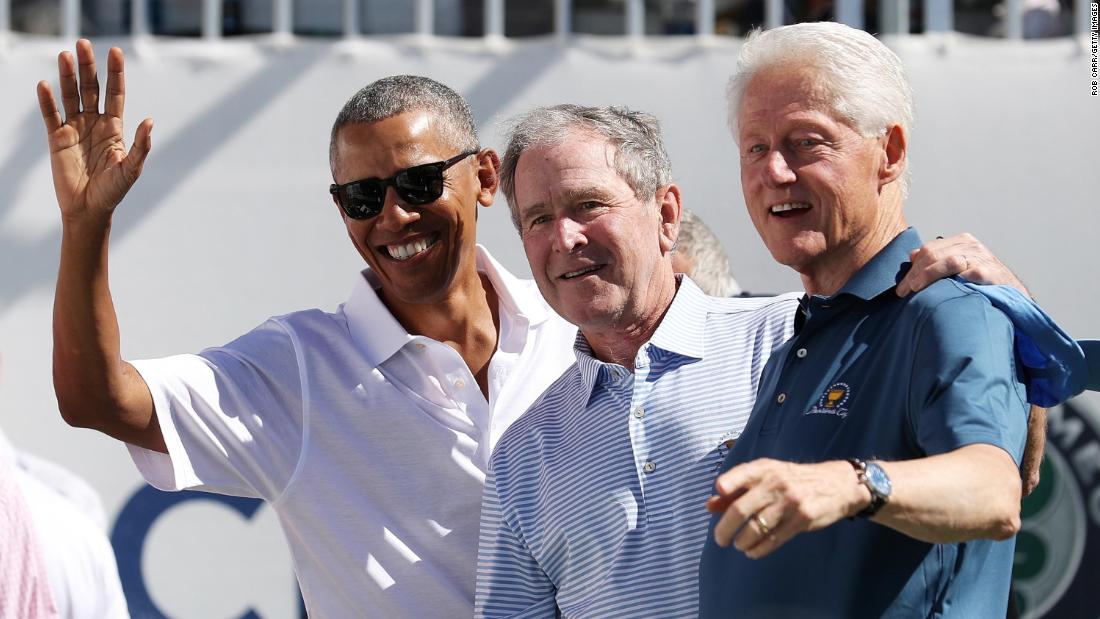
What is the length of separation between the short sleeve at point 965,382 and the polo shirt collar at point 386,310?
1.14 metres

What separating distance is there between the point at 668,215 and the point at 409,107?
1.88ft

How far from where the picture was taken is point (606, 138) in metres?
2.00

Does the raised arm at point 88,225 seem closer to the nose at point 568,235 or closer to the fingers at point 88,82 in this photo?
the fingers at point 88,82

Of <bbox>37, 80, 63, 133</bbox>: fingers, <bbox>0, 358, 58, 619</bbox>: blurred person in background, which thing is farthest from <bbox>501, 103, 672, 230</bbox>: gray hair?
<bbox>0, 358, 58, 619</bbox>: blurred person in background

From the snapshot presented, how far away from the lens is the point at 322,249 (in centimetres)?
423

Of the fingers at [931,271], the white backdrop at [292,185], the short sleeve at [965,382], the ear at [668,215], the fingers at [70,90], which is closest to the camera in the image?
the short sleeve at [965,382]

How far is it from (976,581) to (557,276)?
2.65ft

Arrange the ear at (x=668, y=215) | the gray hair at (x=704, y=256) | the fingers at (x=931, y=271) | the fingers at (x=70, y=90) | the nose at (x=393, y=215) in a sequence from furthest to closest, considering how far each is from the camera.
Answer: the gray hair at (x=704, y=256)
the nose at (x=393, y=215)
the ear at (x=668, y=215)
the fingers at (x=70, y=90)
the fingers at (x=931, y=271)

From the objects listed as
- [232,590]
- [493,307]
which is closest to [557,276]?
[493,307]

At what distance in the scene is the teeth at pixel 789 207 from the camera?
1589 mm

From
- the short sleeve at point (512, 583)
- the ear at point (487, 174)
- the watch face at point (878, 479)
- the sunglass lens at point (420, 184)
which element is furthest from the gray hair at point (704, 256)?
the watch face at point (878, 479)

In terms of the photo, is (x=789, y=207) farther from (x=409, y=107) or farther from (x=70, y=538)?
(x=70, y=538)

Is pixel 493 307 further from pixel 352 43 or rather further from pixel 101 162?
pixel 352 43

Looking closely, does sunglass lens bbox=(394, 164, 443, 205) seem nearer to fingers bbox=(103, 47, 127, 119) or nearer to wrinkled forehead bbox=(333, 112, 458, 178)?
wrinkled forehead bbox=(333, 112, 458, 178)
